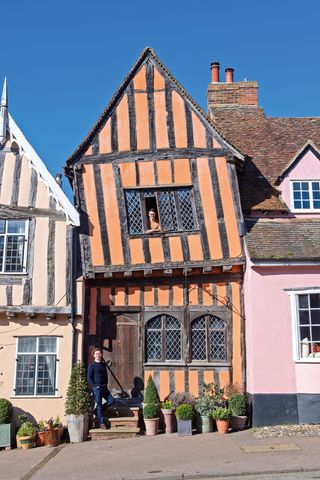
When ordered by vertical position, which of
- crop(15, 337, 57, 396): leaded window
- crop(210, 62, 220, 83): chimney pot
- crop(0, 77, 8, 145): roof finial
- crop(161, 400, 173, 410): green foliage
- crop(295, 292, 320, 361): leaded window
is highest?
crop(210, 62, 220, 83): chimney pot

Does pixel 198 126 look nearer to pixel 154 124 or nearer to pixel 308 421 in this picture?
pixel 154 124

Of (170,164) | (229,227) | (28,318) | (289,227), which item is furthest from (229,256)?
(28,318)

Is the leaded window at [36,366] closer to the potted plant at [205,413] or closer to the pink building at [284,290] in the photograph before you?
the potted plant at [205,413]

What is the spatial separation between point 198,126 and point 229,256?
3584 mm

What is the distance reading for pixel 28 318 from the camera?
12.6m

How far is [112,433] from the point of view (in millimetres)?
11633

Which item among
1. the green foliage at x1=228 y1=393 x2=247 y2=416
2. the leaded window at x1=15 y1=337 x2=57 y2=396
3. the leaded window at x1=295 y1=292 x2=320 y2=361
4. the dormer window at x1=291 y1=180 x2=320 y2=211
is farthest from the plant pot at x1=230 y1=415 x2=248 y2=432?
the dormer window at x1=291 y1=180 x2=320 y2=211

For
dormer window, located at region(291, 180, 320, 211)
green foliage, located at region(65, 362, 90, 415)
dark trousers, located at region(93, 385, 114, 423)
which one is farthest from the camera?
dormer window, located at region(291, 180, 320, 211)

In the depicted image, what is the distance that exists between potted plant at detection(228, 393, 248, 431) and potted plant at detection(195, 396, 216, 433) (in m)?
0.47

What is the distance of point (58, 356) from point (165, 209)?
4494 mm

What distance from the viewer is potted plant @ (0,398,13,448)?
11328 mm

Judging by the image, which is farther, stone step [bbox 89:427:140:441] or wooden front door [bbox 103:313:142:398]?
wooden front door [bbox 103:313:142:398]

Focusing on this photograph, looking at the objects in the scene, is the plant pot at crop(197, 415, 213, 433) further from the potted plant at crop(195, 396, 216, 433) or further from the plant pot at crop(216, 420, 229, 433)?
the plant pot at crop(216, 420, 229, 433)

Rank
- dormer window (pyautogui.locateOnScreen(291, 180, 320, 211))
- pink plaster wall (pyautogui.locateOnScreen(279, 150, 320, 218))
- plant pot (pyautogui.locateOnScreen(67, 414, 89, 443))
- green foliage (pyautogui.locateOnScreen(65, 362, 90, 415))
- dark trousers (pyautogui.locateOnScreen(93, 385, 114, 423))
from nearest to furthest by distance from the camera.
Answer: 1. plant pot (pyautogui.locateOnScreen(67, 414, 89, 443))
2. green foliage (pyautogui.locateOnScreen(65, 362, 90, 415))
3. dark trousers (pyautogui.locateOnScreen(93, 385, 114, 423))
4. dormer window (pyautogui.locateOnScreen(291, 180, 320, 211))
5. pink plaster wall (pyautogui.locateOnScreen(279, 150, 320, 218))
